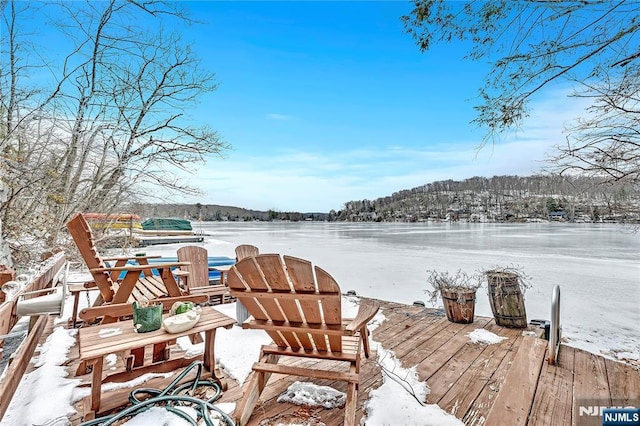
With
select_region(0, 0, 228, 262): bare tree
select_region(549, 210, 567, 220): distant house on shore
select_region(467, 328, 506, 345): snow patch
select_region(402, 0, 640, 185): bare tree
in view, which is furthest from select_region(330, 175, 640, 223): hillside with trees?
select_region(0, 0, 228, 262): bare tree

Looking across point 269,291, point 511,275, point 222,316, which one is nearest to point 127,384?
point 222,316

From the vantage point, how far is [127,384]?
6.81 feet

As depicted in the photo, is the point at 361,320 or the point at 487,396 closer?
the point at 361,320

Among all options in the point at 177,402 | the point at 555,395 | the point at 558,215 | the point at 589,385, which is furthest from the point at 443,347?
the point at 558,215

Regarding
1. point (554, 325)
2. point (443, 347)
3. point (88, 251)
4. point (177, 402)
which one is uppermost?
point (88, 251)

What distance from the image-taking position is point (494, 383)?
2152mm

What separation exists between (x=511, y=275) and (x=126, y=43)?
7.88 metres

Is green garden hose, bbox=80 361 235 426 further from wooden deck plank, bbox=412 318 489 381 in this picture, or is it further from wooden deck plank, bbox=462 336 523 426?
wooden deck plank, bbox=412 318 489 381

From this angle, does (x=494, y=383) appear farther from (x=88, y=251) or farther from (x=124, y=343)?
(x=88, y=251)

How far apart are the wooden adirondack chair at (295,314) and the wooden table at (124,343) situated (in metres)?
0.42

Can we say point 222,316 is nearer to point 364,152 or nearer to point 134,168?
point 134,168

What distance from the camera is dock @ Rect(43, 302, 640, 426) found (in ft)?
5.85

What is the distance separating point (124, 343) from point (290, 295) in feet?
3.11

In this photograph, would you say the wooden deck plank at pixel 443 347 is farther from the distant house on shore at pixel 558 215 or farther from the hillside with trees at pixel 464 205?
the distant house on shore at pixel 558 215
